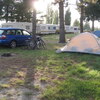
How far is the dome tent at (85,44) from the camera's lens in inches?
479

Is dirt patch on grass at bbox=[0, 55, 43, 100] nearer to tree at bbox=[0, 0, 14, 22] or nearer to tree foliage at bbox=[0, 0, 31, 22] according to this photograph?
tree foliage at bbox=[0, 0, 31, 22]

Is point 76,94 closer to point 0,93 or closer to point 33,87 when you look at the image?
point 33,87

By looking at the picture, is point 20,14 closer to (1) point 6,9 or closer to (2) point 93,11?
(1) point 6,9

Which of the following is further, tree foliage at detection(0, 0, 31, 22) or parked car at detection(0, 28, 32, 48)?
tree foliage at detection(0, 0, 31, 22)

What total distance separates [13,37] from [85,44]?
524 cm

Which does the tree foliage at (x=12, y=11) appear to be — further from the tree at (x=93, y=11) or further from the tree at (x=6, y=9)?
the tree at (x=93, y=11)

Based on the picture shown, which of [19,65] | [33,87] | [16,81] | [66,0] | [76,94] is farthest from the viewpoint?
[66,0]

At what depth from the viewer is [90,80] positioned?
6.87 m

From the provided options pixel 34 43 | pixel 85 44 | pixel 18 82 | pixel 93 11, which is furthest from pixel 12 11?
pixel 18 82

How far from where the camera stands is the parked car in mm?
14945

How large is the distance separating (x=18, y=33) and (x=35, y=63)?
6.69 metres

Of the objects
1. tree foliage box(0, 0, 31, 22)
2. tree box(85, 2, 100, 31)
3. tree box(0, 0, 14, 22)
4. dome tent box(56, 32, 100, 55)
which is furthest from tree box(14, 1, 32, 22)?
dome tent box(56, 32, 100, 55)

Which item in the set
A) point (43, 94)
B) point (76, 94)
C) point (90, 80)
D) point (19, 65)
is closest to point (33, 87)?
point (43, 94)

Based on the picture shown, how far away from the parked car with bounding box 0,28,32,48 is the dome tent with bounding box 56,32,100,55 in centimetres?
407
